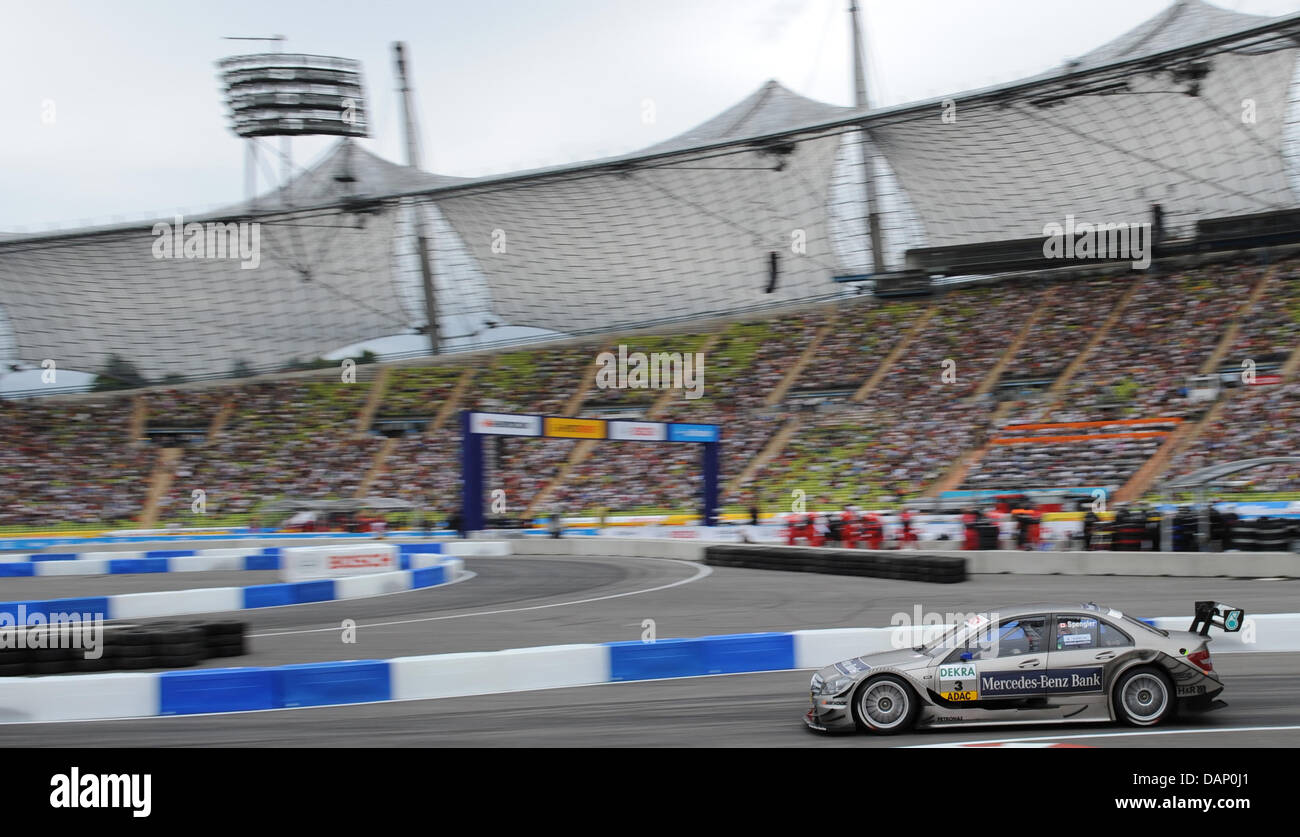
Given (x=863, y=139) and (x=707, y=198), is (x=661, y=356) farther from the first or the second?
(x=863, y=139)

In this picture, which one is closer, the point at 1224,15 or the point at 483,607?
the point at 483,607

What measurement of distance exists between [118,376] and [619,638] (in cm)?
4365

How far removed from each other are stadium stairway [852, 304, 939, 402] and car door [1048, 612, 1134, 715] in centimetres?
3049

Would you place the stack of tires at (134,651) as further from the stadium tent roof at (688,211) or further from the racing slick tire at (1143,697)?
the stadium tent roof at (688,211)

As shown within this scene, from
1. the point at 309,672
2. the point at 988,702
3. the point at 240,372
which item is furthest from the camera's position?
the point at 240,372

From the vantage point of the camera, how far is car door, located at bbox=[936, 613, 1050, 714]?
Result: 7703mm

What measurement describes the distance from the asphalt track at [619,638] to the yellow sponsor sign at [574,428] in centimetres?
567

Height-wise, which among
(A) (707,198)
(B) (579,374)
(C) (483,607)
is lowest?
(C) (483,607)

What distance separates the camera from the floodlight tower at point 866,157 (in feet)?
143

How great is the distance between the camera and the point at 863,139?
1729 inches

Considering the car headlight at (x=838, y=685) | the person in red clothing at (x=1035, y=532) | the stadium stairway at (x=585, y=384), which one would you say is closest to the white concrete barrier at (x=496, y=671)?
the car headlight at (x=838, y=685)

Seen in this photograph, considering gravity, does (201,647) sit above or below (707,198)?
below

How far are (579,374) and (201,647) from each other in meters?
35.5

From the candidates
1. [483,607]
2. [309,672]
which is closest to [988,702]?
[309,672]
